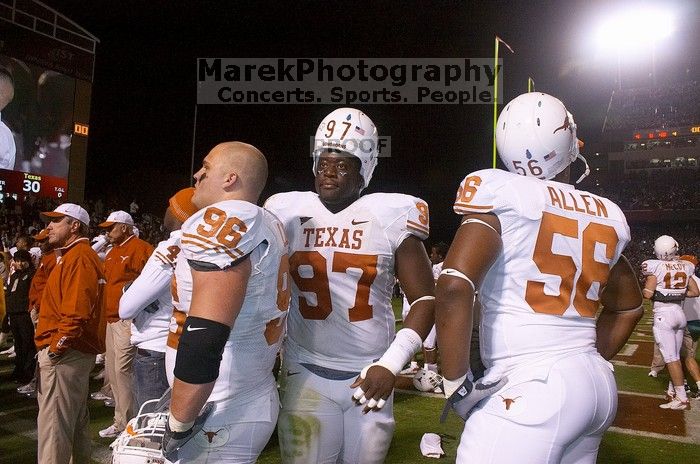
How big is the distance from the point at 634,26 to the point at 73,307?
29.3m

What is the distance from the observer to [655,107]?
6200 cm

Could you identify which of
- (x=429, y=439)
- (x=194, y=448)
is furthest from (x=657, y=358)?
(x=194, y=448)

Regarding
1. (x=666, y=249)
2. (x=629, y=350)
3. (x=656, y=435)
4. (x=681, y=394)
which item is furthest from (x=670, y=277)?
(x=629, y=350)

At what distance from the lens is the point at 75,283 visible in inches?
171

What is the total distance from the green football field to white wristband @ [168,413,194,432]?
10.7 ft

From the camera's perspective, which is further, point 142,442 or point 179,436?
point 142,442

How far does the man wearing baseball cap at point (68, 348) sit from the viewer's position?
414cm

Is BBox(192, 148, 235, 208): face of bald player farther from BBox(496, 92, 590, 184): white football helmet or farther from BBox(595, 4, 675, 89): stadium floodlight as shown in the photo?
BBox(595, 4, 675, 89): stadium floodlight

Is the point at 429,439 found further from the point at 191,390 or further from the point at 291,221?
the point at 191,390

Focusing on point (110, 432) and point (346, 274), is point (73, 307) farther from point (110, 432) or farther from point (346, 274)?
point (346, 274)

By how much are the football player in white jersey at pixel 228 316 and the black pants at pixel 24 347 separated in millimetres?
6437

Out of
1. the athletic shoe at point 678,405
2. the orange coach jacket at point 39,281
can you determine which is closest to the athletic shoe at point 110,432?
the orange coach jacket at point 39,281

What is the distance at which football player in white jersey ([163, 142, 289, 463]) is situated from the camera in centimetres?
192

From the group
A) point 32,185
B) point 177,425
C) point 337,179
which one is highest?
point 32,185
